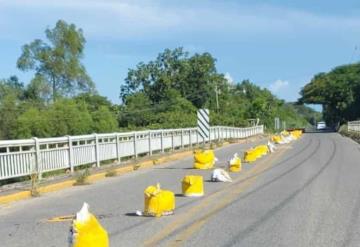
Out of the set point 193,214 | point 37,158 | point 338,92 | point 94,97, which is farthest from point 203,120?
point 338,92

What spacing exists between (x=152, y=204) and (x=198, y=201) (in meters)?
2.34

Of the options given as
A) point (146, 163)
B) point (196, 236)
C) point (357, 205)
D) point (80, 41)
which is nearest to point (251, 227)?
point (196, 236)

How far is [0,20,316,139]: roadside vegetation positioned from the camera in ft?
198

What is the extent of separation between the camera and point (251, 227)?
32.7 ft

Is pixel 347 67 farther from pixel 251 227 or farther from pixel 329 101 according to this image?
pixel 251 227

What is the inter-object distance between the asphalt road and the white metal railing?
1389 millimetres

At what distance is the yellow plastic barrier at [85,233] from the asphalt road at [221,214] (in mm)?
1301

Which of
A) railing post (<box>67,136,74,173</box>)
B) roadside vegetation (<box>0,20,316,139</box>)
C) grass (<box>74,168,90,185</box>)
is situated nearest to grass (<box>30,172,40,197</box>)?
grass (<box>74,168,90,185</box>)

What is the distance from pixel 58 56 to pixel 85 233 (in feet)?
223

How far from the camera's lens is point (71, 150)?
68.4ft

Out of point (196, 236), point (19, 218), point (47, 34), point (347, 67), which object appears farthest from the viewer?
point (347, 67)

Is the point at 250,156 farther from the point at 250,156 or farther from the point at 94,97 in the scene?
the point at 94,97

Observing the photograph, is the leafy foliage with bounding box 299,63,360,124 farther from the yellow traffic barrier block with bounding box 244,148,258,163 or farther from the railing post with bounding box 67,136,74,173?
the railing post with bounding box 67,136,74,173

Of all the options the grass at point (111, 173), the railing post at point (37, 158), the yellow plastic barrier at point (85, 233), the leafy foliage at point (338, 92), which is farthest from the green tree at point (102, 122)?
the yellow plastic barrier at point (85, 233)
